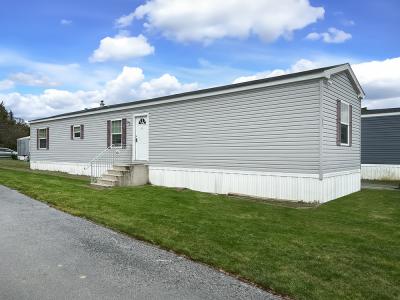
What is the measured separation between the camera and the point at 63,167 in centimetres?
2061

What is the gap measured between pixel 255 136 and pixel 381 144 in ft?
32.0

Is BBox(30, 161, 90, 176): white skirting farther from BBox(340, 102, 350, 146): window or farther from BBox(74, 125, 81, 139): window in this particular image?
BBox(340, 102, 350, 146): window

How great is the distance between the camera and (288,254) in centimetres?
567

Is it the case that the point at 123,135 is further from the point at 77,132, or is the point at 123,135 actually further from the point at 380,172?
the point at 380,172

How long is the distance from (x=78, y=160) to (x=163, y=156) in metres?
6.59

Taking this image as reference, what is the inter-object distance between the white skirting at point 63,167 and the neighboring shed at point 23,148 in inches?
653

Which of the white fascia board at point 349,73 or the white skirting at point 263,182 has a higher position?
the white fascia board at point 349,73

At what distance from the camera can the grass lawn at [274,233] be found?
15.4 feet

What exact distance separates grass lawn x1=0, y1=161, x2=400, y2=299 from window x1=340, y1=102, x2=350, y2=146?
1.91 m

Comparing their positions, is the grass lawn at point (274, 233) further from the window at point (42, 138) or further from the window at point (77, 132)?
the window at point (42, 138)

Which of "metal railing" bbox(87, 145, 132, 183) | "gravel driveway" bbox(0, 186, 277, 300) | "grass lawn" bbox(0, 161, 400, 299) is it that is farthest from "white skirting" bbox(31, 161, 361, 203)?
"gravel driveway" bbox(0, 186, 277, 300)

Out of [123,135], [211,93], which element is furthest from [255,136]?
[123,135]

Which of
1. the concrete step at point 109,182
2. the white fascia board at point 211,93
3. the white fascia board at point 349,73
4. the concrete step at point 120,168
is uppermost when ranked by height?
the white fascia board at point 349,73

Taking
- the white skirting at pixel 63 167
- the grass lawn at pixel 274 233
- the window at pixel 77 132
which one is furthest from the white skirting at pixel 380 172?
the window at pixel 77 132
